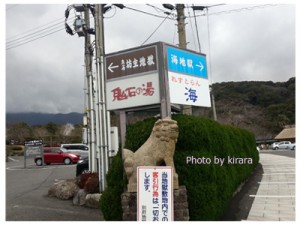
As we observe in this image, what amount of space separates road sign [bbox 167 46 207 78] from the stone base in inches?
72.4

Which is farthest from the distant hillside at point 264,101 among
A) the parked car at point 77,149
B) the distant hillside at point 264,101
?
the parked car at point 77,149

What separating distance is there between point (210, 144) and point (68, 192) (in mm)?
4188

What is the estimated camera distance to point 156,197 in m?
3.76

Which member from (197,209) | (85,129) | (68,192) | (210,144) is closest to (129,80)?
(210,144)

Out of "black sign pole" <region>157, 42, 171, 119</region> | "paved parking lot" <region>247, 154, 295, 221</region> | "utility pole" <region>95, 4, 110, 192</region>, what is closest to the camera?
"black sign pole" <region>157, 42, 171, 119</region>

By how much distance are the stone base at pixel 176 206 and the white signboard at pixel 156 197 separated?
0.52 m

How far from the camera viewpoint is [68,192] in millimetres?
7684

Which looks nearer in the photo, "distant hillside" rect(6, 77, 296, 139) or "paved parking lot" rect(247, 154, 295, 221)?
"paved parking lot" rect(247, 154, 295, 221)

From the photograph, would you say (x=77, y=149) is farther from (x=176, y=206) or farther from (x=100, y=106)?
(x=176, y=206)

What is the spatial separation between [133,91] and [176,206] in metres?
1.85

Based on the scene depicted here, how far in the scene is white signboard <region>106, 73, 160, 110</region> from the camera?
470 centimetres

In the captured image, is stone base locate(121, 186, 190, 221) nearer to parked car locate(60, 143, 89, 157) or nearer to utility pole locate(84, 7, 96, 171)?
utility pole locate(84, 7, 96, 171)

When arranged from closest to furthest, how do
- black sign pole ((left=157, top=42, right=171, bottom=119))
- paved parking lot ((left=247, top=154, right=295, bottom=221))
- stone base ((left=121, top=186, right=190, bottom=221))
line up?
stone base ((left=121, top=186, right=190, bottom=221)) < black sign pole ((left=157, top=42, right=171, bottom=119)) < paved parking lot ((left=247, top=154, right=295, bottom=221))

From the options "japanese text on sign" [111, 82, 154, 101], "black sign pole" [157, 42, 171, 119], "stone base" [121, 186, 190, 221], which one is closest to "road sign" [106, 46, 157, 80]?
"black sign pole" [157, 42, 171, 119]
